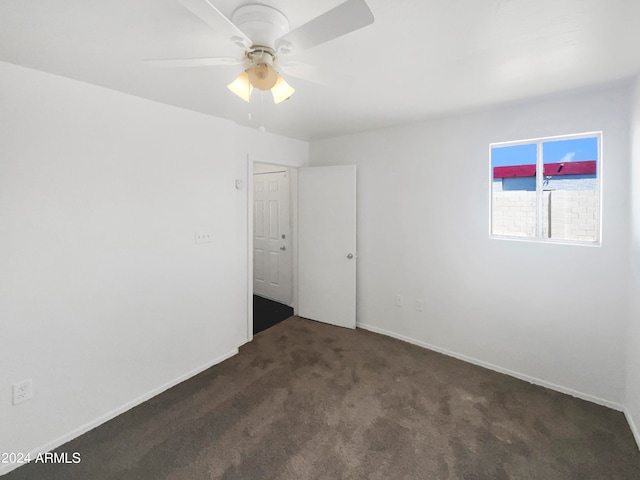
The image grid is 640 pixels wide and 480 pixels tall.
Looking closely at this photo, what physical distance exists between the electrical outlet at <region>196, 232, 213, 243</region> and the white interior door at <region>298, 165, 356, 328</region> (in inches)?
52.1

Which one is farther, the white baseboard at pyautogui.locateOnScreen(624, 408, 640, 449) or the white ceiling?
the white baseboard at pyautogui.locateOnScreen(624, 408, 640, 449)

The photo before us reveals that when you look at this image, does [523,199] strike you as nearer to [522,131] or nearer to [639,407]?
[522,131]

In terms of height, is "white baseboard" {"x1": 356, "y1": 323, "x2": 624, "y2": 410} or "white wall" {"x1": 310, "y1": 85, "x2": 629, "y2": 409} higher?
"white wall" {"x1": 310, "y1": 85, "x2": 629, "y2": 409}

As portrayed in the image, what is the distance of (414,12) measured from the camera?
1221mm

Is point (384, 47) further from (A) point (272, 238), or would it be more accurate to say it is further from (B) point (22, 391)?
(A) point (272, 238)

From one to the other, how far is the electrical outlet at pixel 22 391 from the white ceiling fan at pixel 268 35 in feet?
6.37

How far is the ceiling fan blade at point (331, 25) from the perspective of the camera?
86 centimetres

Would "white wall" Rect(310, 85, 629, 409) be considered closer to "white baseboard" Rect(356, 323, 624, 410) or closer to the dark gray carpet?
"white baseboard" Rect(356, 323, 624, 410)

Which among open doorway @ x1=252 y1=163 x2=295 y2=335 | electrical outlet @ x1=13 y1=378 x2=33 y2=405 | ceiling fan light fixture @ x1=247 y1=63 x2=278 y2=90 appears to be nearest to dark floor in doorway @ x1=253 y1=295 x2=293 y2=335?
open doorway @ x1=252 y1=163 x2=295 y2=335

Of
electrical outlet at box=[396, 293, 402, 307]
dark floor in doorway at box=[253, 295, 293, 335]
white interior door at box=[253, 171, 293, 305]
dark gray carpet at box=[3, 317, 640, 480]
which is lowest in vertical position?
dark gray carpet at box=[3, 317, 640, 480]

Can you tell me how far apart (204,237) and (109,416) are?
145cm

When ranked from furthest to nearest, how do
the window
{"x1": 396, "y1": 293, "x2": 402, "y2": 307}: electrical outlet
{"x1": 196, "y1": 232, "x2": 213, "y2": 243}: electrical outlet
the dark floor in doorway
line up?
the dark floor in doorway
{"x1": 396, "y1": 293, "x2": 402, "y2": 307}: electrical outlet
{"x1": 196, "y1": 232, "x2": 213, "y2": 243}: electrical outlet
the window

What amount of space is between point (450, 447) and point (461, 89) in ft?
7.72

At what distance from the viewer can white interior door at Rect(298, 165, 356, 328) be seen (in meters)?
3.44
